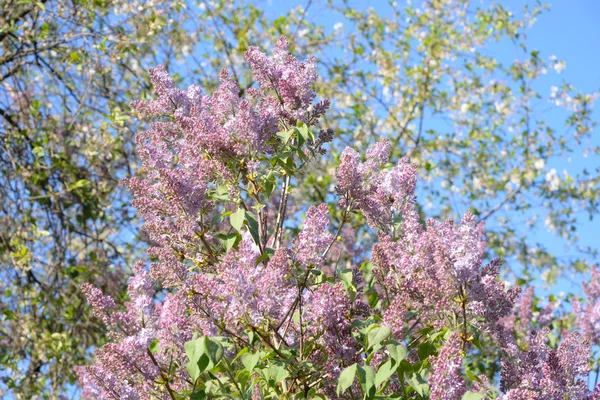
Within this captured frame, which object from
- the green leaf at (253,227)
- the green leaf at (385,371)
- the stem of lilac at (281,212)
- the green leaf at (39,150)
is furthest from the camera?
the green leaf at (39,150)

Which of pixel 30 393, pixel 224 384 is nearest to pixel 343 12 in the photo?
pixel 30 393

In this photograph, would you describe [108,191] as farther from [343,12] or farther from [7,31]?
[343,12]

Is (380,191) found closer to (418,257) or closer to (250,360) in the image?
(418,257)

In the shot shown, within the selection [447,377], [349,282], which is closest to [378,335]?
[447,377]

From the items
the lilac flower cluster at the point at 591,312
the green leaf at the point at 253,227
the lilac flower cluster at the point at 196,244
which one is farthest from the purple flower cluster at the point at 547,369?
the lilac flower cluster at the point at 591,312

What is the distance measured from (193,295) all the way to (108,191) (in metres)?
4.07

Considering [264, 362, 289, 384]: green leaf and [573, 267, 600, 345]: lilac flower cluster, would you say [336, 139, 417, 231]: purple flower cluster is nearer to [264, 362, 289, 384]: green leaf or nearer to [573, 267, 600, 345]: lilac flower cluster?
[264, 362, 289, 384]: green leaf

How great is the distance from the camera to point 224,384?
2.38m

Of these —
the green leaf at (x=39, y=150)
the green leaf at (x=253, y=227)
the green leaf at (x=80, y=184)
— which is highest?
the green leaf at (x=39, y=150)

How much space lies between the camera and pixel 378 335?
2.08m

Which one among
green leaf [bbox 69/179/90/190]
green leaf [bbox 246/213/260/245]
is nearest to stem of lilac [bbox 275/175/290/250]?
green leaf [bbox 246/213/260/245]

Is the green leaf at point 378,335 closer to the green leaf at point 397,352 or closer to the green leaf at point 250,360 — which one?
the green leaf at point 397,352

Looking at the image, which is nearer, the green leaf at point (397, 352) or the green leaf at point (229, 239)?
the green leaf at point (397, 352)

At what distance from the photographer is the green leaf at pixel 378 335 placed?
2.07m
